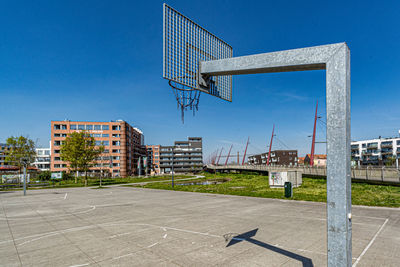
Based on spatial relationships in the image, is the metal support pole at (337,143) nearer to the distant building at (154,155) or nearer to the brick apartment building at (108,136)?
the brick apartment building at (108,136)

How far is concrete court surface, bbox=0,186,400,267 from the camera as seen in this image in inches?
325

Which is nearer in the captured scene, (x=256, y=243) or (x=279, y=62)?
(x=279, y=62)

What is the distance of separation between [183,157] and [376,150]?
104 metres

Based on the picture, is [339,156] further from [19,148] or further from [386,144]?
[386,144]

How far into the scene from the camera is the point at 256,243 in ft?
32.1

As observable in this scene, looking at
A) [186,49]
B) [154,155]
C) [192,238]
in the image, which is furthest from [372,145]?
[186,49]

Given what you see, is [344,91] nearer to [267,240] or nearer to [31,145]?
[267,240]

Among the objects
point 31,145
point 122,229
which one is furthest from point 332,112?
point 31,145

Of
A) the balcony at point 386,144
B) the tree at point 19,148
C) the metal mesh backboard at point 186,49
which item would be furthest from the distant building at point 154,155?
the metal mesh backboard at point 186,49

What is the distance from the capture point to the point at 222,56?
605cm

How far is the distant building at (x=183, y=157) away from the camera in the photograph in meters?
156

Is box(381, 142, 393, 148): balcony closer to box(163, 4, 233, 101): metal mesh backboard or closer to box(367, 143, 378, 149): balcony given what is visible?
box(367, 143, 378, 149): balcony

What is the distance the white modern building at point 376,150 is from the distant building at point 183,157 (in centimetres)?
8506

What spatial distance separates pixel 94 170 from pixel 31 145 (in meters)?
32.7
